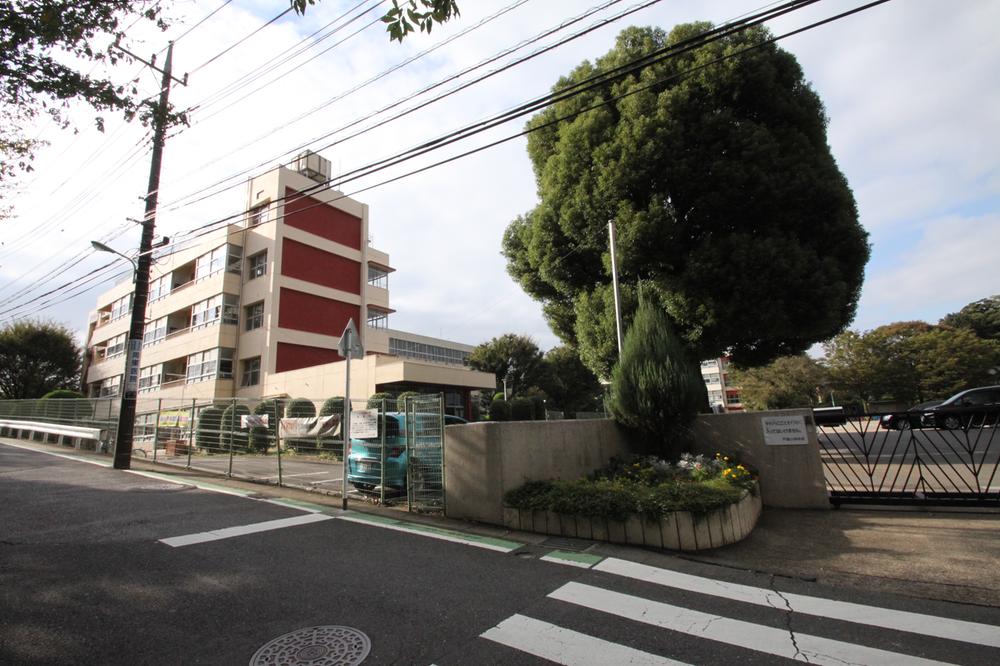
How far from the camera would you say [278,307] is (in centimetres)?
2586

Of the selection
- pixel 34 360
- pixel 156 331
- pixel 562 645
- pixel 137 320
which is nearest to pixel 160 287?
pixel 156 331

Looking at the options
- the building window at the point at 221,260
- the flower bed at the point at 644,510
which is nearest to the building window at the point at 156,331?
the building window at the point at 221,260

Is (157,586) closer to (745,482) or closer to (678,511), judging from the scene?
(678,511)

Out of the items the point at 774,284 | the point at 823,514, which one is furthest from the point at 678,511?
the point at 774,284

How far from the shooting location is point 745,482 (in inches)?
257

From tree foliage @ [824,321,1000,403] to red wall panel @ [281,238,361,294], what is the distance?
38.9 m

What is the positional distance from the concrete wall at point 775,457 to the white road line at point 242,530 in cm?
674

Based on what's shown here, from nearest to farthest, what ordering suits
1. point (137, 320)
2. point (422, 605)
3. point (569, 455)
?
point (422, 605)
point (569, 455)
point (137, 320)

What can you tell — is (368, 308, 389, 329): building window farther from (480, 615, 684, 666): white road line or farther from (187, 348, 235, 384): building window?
(480, 615, 684, 666): white road line

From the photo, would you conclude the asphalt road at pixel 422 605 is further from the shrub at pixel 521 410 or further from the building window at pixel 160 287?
the building window at pixel 160 287

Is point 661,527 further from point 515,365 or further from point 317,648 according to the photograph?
point 515,365

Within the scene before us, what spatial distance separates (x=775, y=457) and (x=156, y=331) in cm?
3707

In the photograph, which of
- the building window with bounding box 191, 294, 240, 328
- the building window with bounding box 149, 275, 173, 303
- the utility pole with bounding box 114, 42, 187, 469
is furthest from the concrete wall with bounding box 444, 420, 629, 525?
the building window with bounding box 149, 275, 173, 303

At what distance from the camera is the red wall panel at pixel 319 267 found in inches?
1061
